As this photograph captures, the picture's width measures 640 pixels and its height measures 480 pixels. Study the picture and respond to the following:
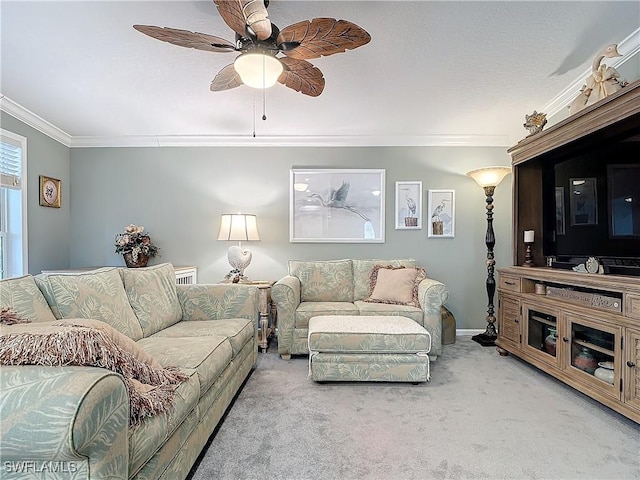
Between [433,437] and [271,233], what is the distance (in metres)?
2.76

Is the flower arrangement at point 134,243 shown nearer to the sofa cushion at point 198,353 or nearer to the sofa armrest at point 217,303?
the sofa armrest at point 217,303

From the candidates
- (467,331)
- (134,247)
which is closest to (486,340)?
(467,331)

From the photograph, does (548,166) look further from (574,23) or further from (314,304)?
(314,304)

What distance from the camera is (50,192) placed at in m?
3.66

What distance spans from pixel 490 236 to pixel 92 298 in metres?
3.57

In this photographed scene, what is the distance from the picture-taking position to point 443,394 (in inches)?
93.4

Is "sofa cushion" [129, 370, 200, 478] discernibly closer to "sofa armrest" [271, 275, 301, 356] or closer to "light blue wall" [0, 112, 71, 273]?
"sofa armrest" [271, 275, 301, 356]

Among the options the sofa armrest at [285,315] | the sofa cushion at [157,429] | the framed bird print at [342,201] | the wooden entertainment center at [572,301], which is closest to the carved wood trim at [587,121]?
the wooden entertainment center at [572,301]

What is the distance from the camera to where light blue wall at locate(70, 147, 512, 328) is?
399 centimetres

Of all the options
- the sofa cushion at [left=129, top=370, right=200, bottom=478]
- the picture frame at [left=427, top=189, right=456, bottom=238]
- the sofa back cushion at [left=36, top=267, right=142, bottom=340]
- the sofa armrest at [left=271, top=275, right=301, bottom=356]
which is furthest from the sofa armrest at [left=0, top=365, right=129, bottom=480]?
the picture frame at [left=427, top=189, right=456, bottom=238]

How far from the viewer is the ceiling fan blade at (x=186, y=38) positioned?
1580 mm

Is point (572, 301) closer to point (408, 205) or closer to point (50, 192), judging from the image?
point (408, 205)

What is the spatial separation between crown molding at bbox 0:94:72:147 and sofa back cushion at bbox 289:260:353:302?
2.91 metres

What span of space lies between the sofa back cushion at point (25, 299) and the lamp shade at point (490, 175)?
369 centimetres
